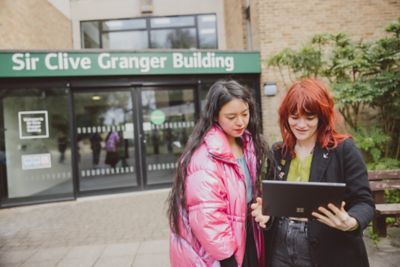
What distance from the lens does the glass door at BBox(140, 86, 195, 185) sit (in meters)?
8.88

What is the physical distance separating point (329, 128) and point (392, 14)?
8.83 m

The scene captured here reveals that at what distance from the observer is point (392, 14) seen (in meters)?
8.90

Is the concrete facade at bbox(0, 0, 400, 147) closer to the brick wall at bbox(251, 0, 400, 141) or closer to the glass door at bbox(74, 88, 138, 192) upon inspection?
the brick wall at bbox(251, 0, 400, 141)

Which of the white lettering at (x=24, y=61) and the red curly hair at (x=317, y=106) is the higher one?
the white lettering at (x=24, y=61)

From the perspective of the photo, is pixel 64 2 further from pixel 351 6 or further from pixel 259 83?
pixel 351 6

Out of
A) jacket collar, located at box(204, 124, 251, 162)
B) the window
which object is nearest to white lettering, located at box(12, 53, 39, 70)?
the window

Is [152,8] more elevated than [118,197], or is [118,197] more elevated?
[152,8]

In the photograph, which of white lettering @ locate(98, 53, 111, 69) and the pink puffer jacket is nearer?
the pink puffer jacket

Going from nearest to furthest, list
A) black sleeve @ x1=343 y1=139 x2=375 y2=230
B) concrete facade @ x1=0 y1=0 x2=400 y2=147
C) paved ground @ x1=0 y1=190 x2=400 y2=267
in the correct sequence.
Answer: black sleeve @ x1=343 y1=139 x2=375 y2=230, paved ground @ x1=0 y1=190 x2=400 y2=267, concrete facade @ x1=0 y1=0 x2=400 y2=147

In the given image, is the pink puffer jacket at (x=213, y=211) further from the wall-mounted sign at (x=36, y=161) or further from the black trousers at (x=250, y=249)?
the wall-mounted sign at (x=36, y=161)

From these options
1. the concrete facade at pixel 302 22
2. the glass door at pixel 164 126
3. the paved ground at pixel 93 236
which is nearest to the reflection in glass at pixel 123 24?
the glass door at pixel 164 126

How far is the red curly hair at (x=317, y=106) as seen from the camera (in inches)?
74.8

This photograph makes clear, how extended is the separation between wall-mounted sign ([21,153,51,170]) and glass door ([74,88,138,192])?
0.81 metres

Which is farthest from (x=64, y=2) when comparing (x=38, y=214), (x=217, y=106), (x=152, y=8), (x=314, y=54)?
(x=217, y=106)
